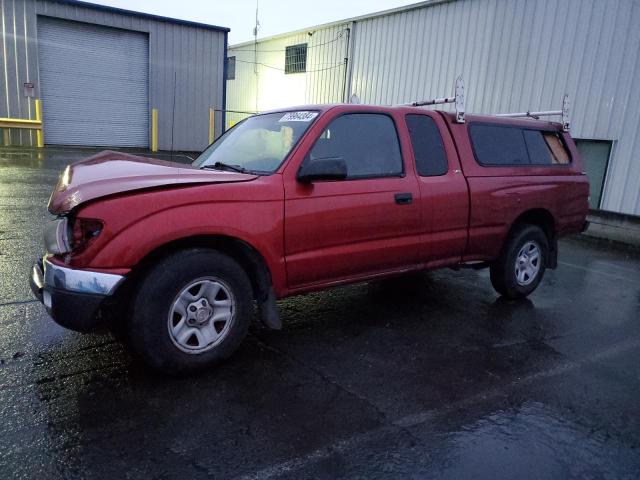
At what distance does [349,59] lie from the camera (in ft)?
54.1

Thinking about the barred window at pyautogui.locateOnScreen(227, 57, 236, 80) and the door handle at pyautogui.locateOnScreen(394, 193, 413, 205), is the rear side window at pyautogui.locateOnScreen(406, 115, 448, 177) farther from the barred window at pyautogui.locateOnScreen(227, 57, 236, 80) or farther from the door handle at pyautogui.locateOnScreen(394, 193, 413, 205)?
the barred window at pyautogui.locateOnScreen(227, 57, 236, 80)

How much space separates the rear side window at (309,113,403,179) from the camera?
391cm

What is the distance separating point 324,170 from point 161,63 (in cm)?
1809

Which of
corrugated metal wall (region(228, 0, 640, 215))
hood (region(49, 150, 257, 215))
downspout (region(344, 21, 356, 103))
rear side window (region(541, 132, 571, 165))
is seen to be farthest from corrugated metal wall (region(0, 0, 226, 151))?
rear side window (region(541, 132, 571, 165))

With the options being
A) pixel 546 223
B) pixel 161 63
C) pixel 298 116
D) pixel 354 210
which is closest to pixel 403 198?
pixel 354 210

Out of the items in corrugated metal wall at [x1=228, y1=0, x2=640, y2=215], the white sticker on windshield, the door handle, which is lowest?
the door handle

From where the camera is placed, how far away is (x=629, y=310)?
537 centimetres

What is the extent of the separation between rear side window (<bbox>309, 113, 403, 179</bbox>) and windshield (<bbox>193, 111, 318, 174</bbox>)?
0.19 m

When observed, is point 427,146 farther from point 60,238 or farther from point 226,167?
point 60,238

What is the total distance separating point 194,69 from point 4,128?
23.2ft

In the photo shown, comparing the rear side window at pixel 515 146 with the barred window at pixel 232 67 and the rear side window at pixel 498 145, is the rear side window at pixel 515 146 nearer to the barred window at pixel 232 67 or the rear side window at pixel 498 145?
the rear side window at pixel 498 145

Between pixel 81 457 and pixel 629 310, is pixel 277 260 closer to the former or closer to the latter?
pixel 81 457

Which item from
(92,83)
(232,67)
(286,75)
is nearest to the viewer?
(92,83)

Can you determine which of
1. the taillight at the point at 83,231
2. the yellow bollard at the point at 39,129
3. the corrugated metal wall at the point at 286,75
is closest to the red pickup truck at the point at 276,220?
the taillight at the point at 83,231
